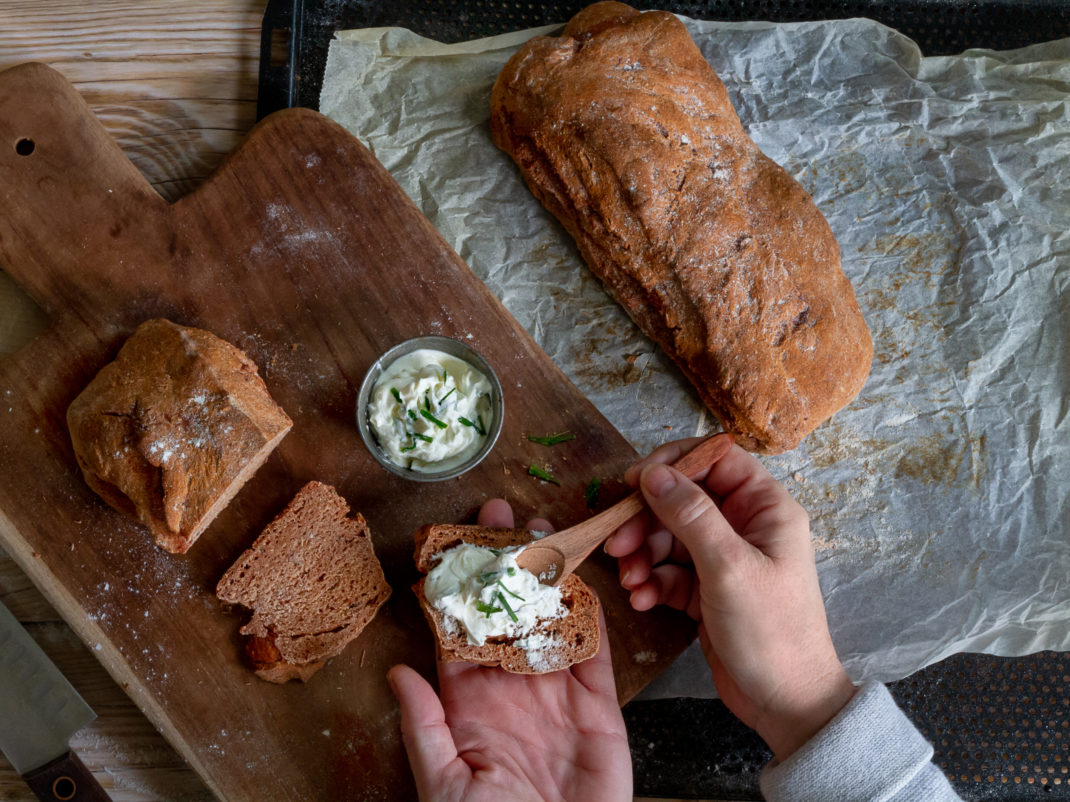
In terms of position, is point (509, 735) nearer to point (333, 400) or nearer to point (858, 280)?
point (333, 400)

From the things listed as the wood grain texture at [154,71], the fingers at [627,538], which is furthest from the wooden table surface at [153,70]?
the fingers at [627,538]

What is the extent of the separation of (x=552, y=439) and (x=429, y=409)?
0.59 meters

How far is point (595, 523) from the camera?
303 centimetres

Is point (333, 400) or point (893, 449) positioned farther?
point (893, 449)

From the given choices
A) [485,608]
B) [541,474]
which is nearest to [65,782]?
[485,608]

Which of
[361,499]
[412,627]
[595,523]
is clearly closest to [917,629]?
[595,523]

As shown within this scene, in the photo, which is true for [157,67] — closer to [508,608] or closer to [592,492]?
[592,492]

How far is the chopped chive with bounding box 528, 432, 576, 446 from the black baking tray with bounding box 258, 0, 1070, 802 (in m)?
1.24

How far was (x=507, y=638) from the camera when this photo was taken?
2959 mm

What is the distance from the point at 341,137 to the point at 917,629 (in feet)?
10.9

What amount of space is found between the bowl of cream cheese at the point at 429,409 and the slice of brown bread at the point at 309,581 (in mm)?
350

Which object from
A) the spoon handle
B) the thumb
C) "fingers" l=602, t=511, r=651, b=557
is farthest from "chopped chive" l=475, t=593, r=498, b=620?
the thumb

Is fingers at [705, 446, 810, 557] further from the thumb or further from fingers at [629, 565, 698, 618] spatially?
fingers at [629, 565, 698, 618]

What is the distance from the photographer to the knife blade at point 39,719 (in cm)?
301
